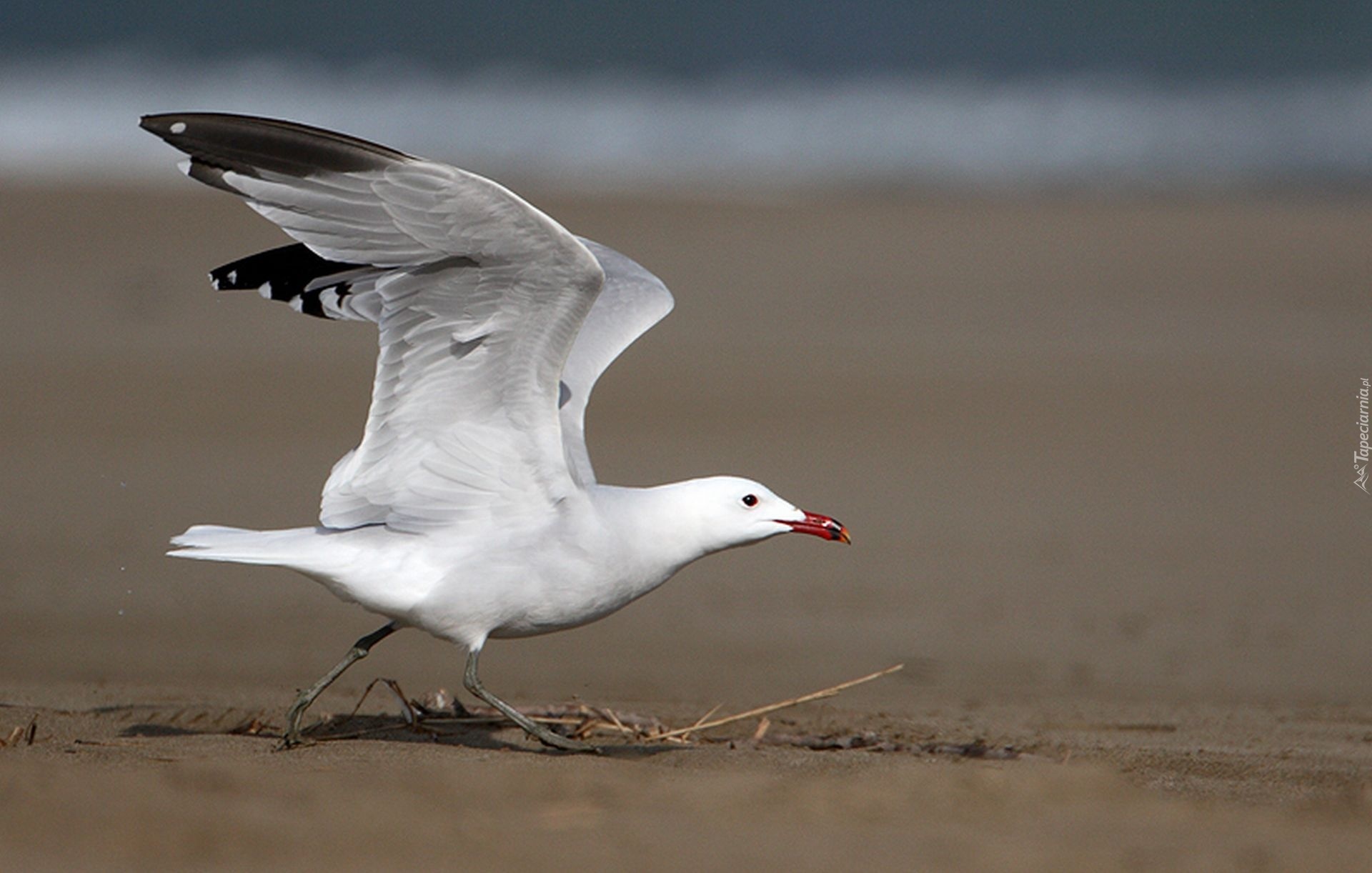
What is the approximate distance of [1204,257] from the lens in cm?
1332

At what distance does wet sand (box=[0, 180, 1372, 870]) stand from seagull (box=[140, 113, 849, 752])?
46 cm

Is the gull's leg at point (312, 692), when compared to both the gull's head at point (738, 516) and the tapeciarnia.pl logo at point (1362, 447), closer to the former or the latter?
the gull's head at point (738, 516)

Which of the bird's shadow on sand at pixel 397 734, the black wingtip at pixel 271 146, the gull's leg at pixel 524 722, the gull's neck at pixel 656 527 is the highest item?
the black wingtip at pixel 271 146

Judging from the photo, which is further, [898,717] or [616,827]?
[898,717]

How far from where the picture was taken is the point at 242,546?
186 inches

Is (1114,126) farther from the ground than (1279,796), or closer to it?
farther from the ground

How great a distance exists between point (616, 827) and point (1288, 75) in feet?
65.6

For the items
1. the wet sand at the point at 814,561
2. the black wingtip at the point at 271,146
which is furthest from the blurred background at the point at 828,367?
the black wingtip at the point at 271,146

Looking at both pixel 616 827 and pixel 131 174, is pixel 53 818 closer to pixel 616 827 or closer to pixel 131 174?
pixel 616 827

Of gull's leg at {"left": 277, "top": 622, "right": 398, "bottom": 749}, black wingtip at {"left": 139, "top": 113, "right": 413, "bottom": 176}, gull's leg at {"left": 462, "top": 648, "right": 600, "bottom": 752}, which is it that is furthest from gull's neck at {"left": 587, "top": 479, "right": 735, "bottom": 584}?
black wingtip at {"left": 139, "top": 113, "right": 413, "bottom": 176}

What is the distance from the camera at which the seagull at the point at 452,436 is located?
4.27 metres

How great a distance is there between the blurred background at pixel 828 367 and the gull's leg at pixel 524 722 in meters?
1.07

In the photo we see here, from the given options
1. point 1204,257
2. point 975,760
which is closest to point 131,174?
point 1204,257

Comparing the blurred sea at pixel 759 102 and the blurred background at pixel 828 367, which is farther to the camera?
the blurred sea at pixel 759 102
